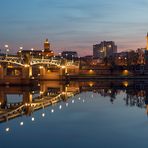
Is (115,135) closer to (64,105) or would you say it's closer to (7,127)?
(7,127)

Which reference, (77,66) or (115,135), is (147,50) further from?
(115,135)

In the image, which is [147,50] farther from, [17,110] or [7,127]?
[7,127]

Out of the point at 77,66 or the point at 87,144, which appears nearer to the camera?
the point at 87,144

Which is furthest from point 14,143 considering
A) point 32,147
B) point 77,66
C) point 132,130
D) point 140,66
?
point 140,66

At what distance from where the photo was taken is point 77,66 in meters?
94.2

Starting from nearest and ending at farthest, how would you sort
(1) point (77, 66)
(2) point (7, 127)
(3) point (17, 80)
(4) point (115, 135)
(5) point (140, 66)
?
(4) point (115, 135)
(2) point (7, 127)
(3) point (17, 80)
(1) point (77, 66)
(5) point (140, 66)

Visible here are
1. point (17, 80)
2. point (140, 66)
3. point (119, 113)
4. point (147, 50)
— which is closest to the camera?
A: point (119, 113)

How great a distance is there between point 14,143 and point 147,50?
102990mm

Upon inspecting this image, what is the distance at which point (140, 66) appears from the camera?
105812 millimetres

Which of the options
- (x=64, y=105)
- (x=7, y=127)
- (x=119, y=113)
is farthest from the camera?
(x=64, y=105)

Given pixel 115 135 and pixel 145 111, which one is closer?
pixel 115 135

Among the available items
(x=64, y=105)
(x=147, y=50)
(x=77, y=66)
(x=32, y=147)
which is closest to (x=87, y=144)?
(x=32, y=147)

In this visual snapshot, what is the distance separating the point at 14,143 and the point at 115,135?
478cm

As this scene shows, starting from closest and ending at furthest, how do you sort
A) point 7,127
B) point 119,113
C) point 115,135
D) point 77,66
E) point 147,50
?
point 115,135 → point 7,127 → point 119,113 → point 77,66 → point 147,50
